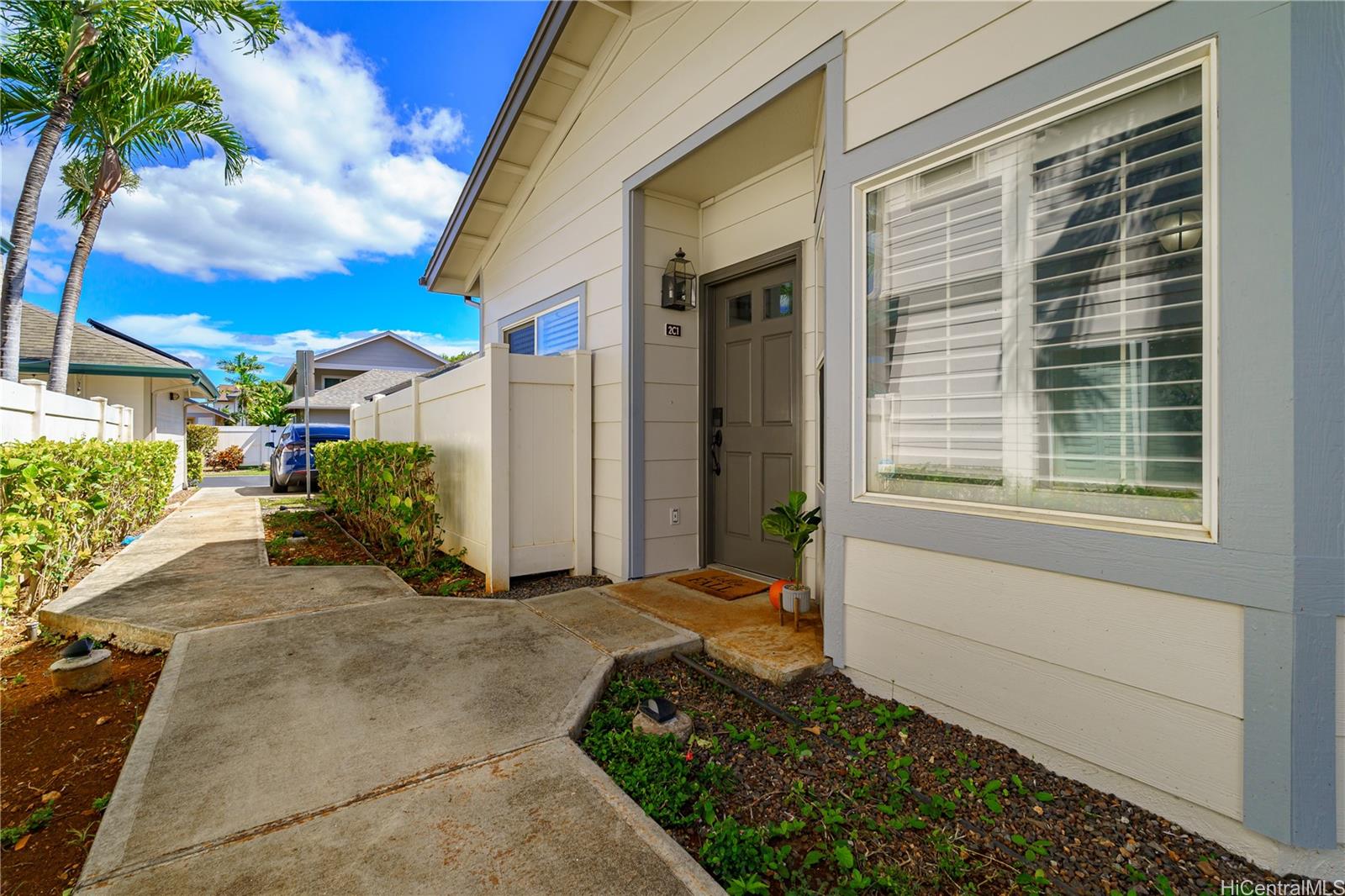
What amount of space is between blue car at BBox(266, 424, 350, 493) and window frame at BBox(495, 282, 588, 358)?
6.64 metres

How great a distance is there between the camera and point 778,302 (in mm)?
4027

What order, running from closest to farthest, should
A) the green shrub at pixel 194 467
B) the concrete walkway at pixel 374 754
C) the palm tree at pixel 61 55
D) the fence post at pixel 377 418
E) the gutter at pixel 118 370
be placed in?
Answer: the concrete walkway at pixel 374 754 < the palm tree at pixel 61 55 < the fence post at pixel 377 418 < the gutter at pixel 118 370 < the green shrub at pixel 194 467

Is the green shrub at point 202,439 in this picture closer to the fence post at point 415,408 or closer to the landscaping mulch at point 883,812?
the fence post at point 415,408

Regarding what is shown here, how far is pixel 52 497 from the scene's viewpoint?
3.62 meters

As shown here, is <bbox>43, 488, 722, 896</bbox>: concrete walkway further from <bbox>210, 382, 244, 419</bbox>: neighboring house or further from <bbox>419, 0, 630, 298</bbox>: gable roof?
<bbox>210, 382, 244, 419</bbox>: neighboring house

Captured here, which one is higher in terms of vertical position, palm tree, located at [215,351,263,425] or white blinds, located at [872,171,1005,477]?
palm tree, located at [215,351,263,425]

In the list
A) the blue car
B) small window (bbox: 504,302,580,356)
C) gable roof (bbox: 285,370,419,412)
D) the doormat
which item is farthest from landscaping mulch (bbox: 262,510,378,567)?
gable roof (bbox: 285,370,419,412)

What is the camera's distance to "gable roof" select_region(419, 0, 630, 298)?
14.3ft

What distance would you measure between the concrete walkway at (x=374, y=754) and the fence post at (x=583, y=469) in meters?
0.83

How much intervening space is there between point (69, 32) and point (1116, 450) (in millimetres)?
12092

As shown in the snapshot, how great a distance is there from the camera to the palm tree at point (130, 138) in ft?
27.0

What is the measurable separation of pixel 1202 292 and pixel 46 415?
7466 millimetres

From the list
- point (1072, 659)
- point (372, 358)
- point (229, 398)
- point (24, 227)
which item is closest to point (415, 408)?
point (1072, 659)

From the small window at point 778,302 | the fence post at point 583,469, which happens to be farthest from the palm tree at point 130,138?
the small window at point 778,302
